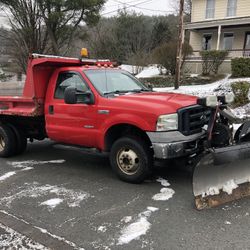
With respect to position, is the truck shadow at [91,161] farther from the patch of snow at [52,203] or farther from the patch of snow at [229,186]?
the patch of snow at [52,203]

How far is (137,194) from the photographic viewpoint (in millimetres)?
4891

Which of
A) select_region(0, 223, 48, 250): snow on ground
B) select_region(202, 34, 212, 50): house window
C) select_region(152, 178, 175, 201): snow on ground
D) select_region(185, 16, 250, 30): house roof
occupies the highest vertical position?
select_region(185, 16, 250, 30): house roof

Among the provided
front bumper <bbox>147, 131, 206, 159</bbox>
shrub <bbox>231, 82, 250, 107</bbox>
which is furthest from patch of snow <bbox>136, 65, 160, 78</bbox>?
front bumper <bbox>147, 131, 206, 159</bbox>

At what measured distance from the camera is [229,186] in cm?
457

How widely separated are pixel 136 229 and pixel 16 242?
4.24 ft

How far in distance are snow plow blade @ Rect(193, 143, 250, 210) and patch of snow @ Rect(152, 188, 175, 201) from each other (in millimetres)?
543

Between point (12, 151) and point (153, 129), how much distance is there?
3530mm

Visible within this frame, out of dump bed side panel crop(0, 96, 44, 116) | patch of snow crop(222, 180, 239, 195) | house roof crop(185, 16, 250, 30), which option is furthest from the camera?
house roof crop(185, 16, 250, 30)

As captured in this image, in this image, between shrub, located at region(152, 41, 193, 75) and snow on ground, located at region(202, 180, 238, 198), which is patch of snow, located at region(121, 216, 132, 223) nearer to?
snow on ground, located at region(202, 180, 238, 198)

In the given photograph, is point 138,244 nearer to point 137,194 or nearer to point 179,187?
point 137,194

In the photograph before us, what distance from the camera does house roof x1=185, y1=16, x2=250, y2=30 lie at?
81.4ft

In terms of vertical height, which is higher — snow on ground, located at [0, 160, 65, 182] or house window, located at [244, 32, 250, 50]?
house window, located at [244, 32, 250, 50]

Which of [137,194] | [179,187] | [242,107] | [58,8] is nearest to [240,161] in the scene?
[179,187]

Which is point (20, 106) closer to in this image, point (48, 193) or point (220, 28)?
point (48, 193)
